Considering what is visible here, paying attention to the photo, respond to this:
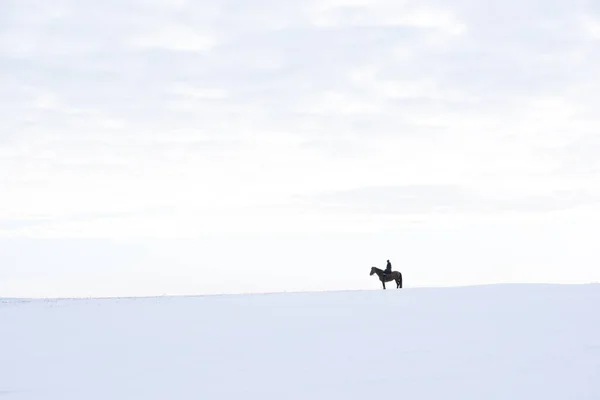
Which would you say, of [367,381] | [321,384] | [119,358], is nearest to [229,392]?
[321,384]

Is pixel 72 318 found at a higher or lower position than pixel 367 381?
higher

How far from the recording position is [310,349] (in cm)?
1675

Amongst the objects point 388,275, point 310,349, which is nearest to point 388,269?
point 388,275

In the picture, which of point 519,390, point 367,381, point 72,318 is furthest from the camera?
point 72,318

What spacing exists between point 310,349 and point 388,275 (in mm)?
17276

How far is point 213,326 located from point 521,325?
28.3 feet

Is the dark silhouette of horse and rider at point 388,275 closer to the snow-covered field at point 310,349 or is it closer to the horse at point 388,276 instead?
the horse at point 388,276

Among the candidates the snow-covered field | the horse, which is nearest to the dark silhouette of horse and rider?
the horse

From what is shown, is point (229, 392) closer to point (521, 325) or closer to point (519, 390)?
point (519, 390)

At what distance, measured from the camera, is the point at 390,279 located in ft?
111

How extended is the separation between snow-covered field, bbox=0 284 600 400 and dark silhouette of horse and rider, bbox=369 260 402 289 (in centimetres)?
752

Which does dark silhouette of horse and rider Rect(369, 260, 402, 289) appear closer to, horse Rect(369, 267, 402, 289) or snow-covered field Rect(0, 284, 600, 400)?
horse Rect(369, 267, 402, 289)

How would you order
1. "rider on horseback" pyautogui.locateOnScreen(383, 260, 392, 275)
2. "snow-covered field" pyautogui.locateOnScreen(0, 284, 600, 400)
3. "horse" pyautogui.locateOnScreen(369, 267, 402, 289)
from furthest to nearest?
1. "horse" pyautogui.locateOnScreen(369, 267, 402, 289)
2. "rider on horseback" pyautogui.locateOnScreen(383, 260, 392, 275)
3. "snow-covered field" pyautogui.locateOnScreen(0, 284, 600, 400)

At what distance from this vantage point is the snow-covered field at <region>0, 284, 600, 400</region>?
13070mm
